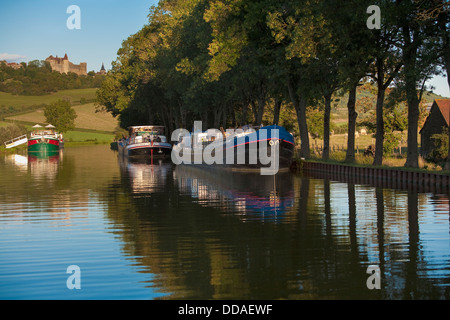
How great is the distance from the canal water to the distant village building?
44.7 meters

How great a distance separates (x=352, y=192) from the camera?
29109 millimetres

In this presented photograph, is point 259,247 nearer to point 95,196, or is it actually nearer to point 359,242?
point 359,242

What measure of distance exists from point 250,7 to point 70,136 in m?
135

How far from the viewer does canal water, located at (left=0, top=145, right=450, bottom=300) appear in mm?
11656

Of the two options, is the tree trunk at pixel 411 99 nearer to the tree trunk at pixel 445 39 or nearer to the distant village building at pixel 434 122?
the tree trunk at pixel 445 39

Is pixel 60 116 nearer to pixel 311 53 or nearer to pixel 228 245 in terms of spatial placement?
pixel 311 53

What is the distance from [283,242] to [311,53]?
2295 cm

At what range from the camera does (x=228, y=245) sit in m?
15.9

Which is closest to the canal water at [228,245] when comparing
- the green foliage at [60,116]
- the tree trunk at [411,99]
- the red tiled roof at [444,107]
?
the tree trunk at [411,99]

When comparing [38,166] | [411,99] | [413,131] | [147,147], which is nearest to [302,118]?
[413,131]

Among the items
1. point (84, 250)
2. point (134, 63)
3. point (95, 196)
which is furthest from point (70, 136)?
point (84, 250)

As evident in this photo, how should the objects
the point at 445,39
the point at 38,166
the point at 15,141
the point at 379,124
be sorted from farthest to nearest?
the point at 15,141, the point at 38,166, the point at 379,124, the point at 445,39

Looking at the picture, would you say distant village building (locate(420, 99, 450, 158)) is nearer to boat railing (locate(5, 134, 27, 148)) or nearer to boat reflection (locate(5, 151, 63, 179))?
boat reflection (locate(5, 151, 63, 179))

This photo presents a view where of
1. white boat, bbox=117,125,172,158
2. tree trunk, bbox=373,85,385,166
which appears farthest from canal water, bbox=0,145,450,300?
white boat, bbox=117,125,172,158
